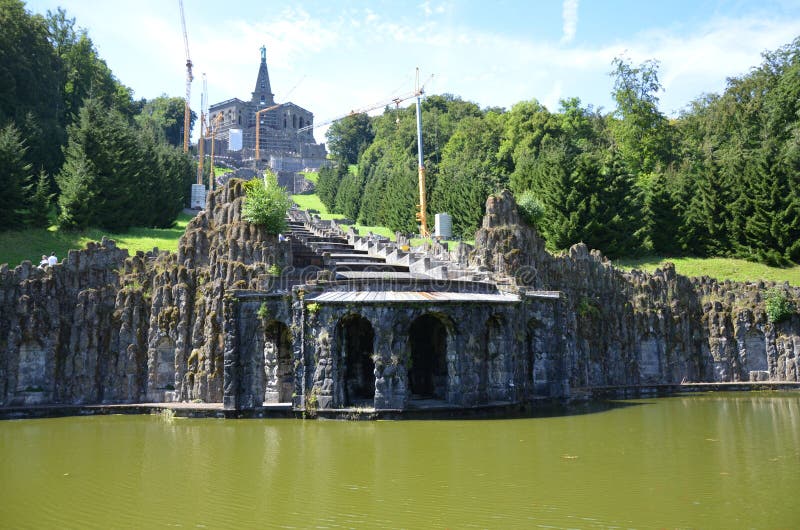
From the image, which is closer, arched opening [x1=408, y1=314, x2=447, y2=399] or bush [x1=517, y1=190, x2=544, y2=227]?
arched opening [x1=408, y1=314, x2=447, y2=399]

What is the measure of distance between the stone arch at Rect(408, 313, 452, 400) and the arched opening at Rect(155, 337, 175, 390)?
424 inches

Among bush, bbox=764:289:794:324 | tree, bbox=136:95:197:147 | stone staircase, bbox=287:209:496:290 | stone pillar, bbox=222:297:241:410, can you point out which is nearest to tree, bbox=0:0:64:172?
stone staircase, bbox=287:209:496:290

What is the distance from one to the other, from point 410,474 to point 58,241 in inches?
1259

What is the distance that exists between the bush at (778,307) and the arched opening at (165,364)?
30911 mm

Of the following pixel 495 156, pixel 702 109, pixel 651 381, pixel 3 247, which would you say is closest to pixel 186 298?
pixel 3 247

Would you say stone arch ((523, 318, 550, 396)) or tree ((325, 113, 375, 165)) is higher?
tree ((325, 113, 375, 165))

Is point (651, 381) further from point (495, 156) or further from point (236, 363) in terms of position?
point (495, 156)

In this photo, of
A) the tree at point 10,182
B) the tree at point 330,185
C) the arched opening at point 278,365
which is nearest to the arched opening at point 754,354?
the arched opening at point 278,365

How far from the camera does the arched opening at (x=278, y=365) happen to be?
28.9 m

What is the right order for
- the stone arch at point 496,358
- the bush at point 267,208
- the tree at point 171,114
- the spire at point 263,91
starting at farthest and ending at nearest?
the spire at point 263,91, the tree at point 171,114, the bush at point 267,208, the stone arch at point 496,358

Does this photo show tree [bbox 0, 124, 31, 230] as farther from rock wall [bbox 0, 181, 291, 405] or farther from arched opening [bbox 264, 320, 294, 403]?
arched opening [bbox 264, 320, 294, 403]

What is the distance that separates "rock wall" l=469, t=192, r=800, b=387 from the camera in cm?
3631

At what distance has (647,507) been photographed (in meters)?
13.4

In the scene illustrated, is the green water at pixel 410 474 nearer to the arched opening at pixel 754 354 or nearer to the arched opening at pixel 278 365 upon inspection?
the arched opening at pixel 278 365
